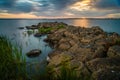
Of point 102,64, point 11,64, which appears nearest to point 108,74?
point 102,64

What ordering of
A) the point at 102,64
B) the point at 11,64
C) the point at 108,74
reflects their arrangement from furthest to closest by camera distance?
Answer: the point at 102,64 → the point at 108,74 → the point at 11,64

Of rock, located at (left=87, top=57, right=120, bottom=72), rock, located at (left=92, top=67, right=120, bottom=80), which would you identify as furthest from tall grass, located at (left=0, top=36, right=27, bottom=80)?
rock, located at (left=87, top=57, right=120, bottom=72)

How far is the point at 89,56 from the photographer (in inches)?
448

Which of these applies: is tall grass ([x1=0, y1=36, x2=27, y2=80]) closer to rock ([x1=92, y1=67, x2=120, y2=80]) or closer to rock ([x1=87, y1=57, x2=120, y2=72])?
rock ([x1=92, y1=67, x2=120, y2=80])

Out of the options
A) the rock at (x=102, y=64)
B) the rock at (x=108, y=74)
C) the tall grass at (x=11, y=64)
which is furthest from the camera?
the rock at (x=102, y=64)

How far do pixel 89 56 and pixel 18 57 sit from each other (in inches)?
196

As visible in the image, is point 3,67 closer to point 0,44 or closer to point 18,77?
point 18,77

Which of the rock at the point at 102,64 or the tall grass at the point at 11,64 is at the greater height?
the tall grass at the point at 11,64

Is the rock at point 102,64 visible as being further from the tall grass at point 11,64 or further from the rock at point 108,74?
the tall grass at point 11,64

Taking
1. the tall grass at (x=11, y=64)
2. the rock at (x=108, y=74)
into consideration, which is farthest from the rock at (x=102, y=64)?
the tall grass at (x=11, y=64)

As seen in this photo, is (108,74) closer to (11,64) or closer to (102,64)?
(102,64)

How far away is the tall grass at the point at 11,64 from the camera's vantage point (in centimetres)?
701

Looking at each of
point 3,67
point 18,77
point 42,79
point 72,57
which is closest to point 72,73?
point 42,79

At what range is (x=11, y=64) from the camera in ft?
24.9
